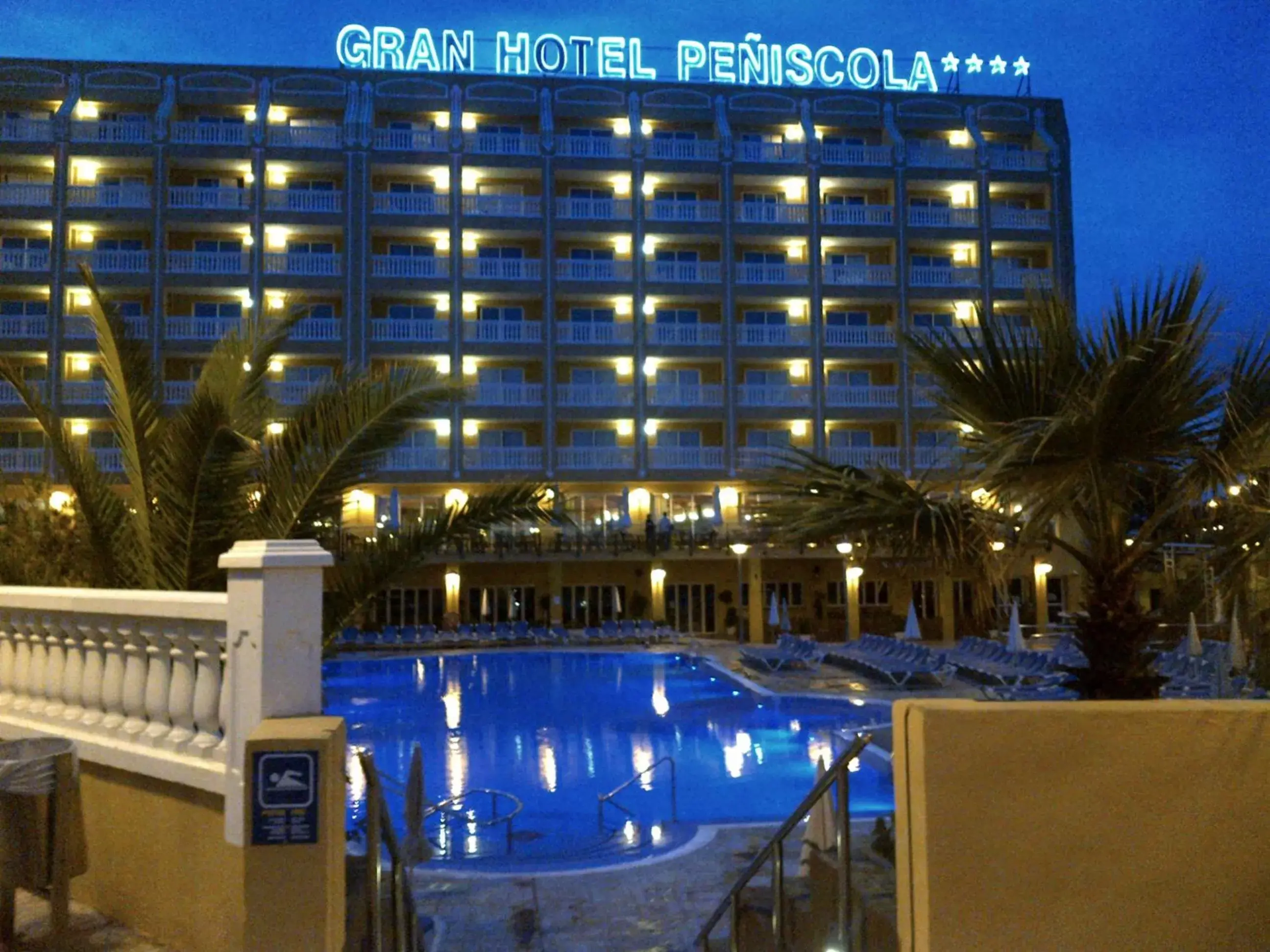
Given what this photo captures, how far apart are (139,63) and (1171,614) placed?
142 feet

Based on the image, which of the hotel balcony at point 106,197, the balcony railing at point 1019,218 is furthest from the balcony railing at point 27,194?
the balcony railing at point 1019,218

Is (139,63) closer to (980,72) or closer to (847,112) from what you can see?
(847,112)

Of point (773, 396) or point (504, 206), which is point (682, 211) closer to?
point (504, 206)

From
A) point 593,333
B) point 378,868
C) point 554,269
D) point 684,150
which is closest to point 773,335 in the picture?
point 593,333

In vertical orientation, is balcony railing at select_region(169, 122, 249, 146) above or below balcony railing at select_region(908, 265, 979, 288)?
above

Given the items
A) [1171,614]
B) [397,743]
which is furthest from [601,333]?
[1171,614]

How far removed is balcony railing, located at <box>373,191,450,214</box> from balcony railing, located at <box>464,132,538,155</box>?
2.14m

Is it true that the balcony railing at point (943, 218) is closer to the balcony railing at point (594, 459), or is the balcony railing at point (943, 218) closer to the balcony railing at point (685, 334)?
the balcony railing at point (685, 334)

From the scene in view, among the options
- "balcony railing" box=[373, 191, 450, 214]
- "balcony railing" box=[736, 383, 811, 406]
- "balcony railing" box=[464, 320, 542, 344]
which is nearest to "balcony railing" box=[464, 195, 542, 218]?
"balcony railing" box=[373, 191, 450, 214]

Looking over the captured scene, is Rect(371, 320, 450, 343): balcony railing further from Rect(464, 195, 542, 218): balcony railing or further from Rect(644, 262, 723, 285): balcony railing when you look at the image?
Rect(644, 262, 723, 285): balcony railing

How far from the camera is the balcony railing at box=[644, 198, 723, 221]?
40344 mm

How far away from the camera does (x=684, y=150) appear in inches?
1612

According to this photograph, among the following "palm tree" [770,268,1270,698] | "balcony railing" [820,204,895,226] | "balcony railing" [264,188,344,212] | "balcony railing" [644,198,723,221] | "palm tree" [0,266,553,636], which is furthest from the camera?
"balcony railing" [820,204,895,226]

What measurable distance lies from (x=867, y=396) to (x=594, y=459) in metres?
10.5
